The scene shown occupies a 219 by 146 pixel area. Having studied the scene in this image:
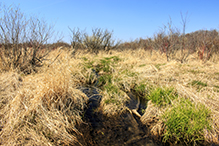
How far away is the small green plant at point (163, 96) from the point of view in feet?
12.5

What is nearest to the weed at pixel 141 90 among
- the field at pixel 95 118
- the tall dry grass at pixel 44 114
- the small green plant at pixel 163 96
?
the field at pixel 95 118

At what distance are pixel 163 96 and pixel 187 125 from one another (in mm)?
1167

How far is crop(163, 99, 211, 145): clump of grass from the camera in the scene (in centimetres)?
276

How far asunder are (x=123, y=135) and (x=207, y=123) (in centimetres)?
171

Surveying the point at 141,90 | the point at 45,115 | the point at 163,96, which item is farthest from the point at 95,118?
the point at 141,90

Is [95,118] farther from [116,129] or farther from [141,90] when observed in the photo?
[141,90]

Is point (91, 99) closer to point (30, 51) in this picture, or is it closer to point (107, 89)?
point (107, 89)

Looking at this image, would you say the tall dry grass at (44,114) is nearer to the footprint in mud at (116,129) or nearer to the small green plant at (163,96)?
the footprint in mud at (116,129)

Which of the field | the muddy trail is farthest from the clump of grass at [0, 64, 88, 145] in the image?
the muddy trail

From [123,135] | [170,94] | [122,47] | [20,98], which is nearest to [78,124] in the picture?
[123,135]

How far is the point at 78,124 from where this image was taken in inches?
125

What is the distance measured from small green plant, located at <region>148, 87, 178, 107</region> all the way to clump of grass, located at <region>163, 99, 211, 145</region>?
778 mm

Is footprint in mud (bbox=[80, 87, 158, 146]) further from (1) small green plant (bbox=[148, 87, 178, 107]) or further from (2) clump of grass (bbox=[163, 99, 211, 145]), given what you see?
(1) small green plant (bbox=[148, 87, 178, 107])

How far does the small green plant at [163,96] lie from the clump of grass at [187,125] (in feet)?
2.55
